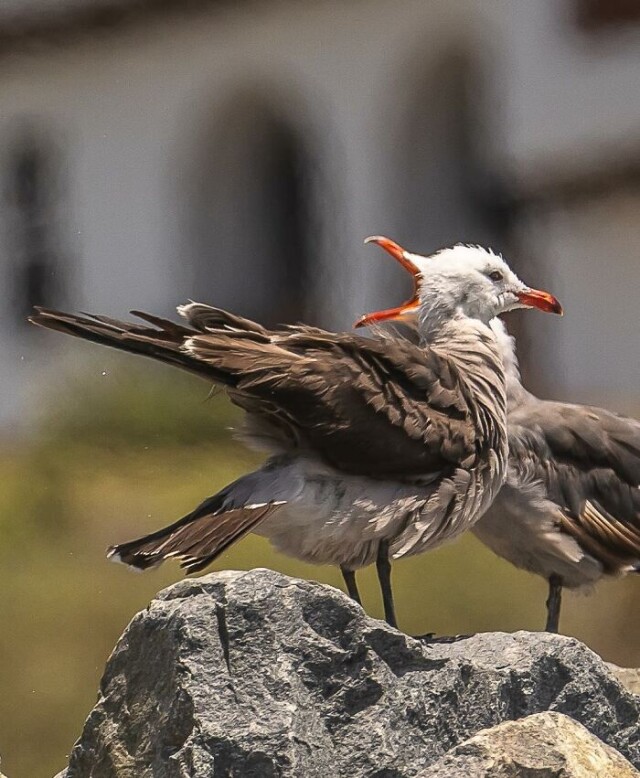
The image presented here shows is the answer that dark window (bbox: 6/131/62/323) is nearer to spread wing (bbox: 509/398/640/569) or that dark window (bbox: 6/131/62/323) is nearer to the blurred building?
the blurred building

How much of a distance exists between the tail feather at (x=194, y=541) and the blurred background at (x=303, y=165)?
6.65 m

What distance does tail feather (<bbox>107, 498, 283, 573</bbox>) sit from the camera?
20.0 ft

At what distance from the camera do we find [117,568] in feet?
36.2

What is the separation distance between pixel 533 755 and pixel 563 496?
114 inches

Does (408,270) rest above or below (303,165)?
above

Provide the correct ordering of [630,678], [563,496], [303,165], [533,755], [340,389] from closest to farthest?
[533,755] → [340,389] → [630,678] → [563,496] → [303,165]

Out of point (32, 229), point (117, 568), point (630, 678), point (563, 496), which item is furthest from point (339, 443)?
point (32, 229)

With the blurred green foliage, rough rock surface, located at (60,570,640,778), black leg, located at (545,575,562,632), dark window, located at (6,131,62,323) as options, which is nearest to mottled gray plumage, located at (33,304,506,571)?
rough rock surface, located at (60,570,640,778)

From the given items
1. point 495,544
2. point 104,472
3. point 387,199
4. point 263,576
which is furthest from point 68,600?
point 387,199

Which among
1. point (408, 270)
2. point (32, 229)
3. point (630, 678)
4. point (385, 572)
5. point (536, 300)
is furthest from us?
point (32, 229)

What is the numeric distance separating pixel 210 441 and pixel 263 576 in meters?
6.27

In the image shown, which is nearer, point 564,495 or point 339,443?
point 339,443

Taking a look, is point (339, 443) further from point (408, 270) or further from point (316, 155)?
point (316, 155)

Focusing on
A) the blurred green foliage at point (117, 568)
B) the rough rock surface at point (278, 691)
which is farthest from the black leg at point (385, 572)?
the blurred green foliage at point (117, 568)
